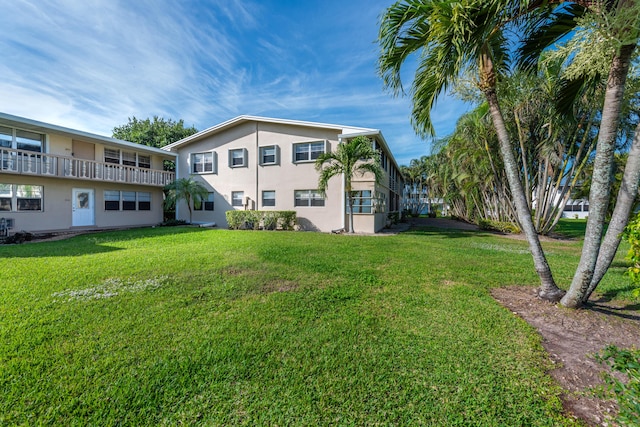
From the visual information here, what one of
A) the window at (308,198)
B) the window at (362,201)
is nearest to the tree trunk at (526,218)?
the window at (362,201)

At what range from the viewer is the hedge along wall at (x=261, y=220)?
49.6 feet

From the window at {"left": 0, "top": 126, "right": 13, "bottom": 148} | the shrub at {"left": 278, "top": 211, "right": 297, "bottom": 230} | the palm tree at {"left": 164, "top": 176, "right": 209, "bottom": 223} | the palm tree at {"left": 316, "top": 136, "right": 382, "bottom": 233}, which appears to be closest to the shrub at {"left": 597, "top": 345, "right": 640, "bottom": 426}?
the palm tree at {"left": 316, "top": 136, "right": 382, "bottom": 233}

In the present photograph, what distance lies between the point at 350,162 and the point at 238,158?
8180 millimetres

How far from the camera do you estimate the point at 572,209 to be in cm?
4381

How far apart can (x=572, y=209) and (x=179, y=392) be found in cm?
5996

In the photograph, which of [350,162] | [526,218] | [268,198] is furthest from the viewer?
[268,198]

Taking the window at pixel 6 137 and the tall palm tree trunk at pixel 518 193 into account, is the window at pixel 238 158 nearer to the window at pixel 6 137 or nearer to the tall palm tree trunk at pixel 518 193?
the window at pixel 6 137

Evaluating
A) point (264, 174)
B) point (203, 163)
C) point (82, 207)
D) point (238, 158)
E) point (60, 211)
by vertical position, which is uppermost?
point (238, 158)

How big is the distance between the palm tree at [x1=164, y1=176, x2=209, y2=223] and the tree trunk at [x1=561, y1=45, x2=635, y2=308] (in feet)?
58.0

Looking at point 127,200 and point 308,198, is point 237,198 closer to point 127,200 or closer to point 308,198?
point 308,198

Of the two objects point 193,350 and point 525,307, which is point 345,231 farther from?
point 193,350

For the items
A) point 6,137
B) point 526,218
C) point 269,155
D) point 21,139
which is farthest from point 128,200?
point 526,218

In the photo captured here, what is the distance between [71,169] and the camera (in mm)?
13602

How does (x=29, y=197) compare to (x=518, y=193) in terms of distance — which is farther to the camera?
(x=29, y=197)
